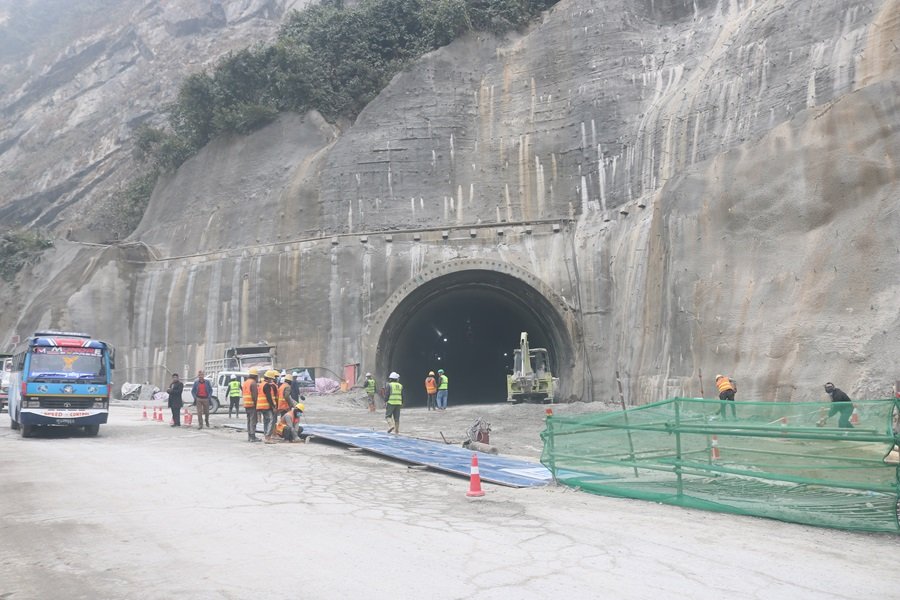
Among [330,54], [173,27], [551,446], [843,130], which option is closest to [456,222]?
[330,54]

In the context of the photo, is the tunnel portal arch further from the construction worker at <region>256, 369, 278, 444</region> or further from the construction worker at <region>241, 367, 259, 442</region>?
the construction worker at <region>241, 367, 259, 442</region>

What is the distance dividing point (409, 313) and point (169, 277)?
12.2 metres

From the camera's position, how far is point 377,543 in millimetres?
6742

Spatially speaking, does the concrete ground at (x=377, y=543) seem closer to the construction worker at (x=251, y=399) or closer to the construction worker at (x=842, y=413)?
the construction worker at (x=842, y=413)

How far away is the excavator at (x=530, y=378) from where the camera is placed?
29969mm

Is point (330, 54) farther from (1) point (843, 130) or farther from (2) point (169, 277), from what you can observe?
(1) point (843, 130)

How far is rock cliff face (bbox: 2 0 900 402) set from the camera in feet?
53.4

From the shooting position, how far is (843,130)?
16.5 meters

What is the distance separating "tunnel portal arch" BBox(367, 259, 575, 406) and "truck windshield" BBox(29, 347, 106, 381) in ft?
40.3

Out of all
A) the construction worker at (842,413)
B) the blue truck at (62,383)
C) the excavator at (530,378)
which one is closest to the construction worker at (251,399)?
the blue truck at (62,383)

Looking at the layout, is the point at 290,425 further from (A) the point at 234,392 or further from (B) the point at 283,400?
(A) the point at 234,392

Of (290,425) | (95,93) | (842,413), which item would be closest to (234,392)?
(290,425)

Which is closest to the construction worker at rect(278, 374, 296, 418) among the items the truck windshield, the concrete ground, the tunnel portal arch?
the concrete ground

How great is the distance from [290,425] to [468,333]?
28.0 meters
